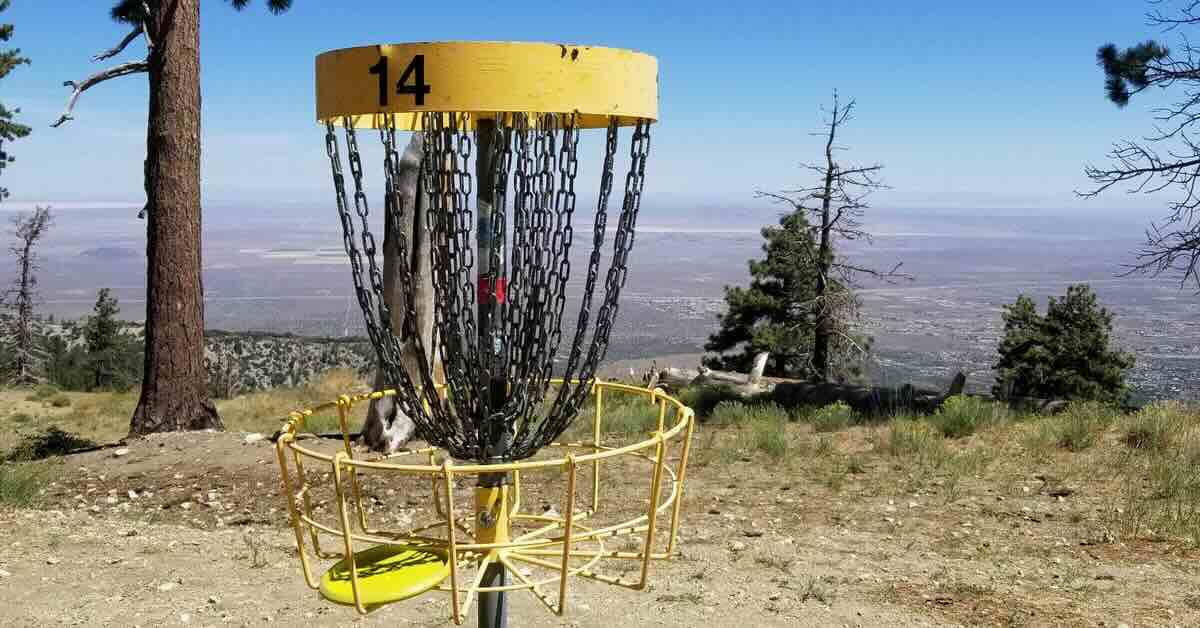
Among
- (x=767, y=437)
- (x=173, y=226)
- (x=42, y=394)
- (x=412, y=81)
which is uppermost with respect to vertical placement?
(x=412, y=81)

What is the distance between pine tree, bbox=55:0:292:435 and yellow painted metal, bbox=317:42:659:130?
8.55 metres

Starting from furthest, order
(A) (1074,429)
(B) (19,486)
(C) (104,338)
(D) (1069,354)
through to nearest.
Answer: (C) (104,338)
(D) (1069,354)
(A) (1074,429)
(B) (19,486)

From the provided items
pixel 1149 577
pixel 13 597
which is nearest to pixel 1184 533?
pixel 1149 577

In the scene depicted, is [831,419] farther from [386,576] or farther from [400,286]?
[386,576]

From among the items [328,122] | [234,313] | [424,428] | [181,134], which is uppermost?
[181,134]

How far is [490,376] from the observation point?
3.19 metres

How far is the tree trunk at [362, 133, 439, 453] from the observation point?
29.0ft

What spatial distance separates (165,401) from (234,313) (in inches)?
4114

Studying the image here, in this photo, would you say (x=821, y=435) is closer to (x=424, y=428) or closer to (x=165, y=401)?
(x=165, y=401)

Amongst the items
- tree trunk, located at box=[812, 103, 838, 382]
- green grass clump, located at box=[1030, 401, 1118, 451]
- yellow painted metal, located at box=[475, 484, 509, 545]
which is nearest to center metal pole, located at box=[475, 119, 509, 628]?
yellow painted metal, located at box=[475, 484, 509, 545]

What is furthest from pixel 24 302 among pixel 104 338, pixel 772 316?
pixel 772 316

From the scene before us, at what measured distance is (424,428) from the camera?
3363 mm

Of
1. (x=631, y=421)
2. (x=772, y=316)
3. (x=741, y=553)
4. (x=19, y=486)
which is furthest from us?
(x=772, y=316)

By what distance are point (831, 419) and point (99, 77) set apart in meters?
8.61
